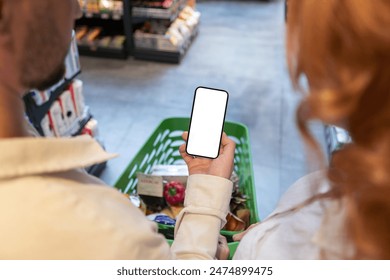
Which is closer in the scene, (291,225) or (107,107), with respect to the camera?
(291,225)

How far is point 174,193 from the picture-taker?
5.68ft

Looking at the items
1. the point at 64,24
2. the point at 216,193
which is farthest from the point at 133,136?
the point at 64,24

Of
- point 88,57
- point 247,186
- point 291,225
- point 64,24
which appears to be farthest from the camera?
point 88,57

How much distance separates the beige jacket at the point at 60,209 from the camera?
0.60 meters

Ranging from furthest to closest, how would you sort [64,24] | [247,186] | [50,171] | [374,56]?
1. [247,186]
2. [64,24]
3. [50,171]
4. [374,56]

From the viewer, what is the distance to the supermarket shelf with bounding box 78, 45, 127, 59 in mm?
4109

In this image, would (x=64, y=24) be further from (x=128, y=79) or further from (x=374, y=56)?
(x=128, y=79)

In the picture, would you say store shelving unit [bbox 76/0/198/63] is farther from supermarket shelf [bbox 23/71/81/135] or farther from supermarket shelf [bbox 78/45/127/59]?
supermarket shelf [bbox 23/71/81/135]

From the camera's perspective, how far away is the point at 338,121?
58 centimetres

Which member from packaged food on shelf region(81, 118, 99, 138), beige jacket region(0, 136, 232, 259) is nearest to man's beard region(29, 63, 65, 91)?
beige jacket region(0, 136, 232, 259)

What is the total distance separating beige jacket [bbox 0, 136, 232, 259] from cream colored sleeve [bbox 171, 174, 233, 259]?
0.97 ft

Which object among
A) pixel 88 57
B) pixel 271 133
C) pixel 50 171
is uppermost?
pixel 50 171

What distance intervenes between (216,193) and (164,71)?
119 inches

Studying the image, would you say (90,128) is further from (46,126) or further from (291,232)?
(291,232)
